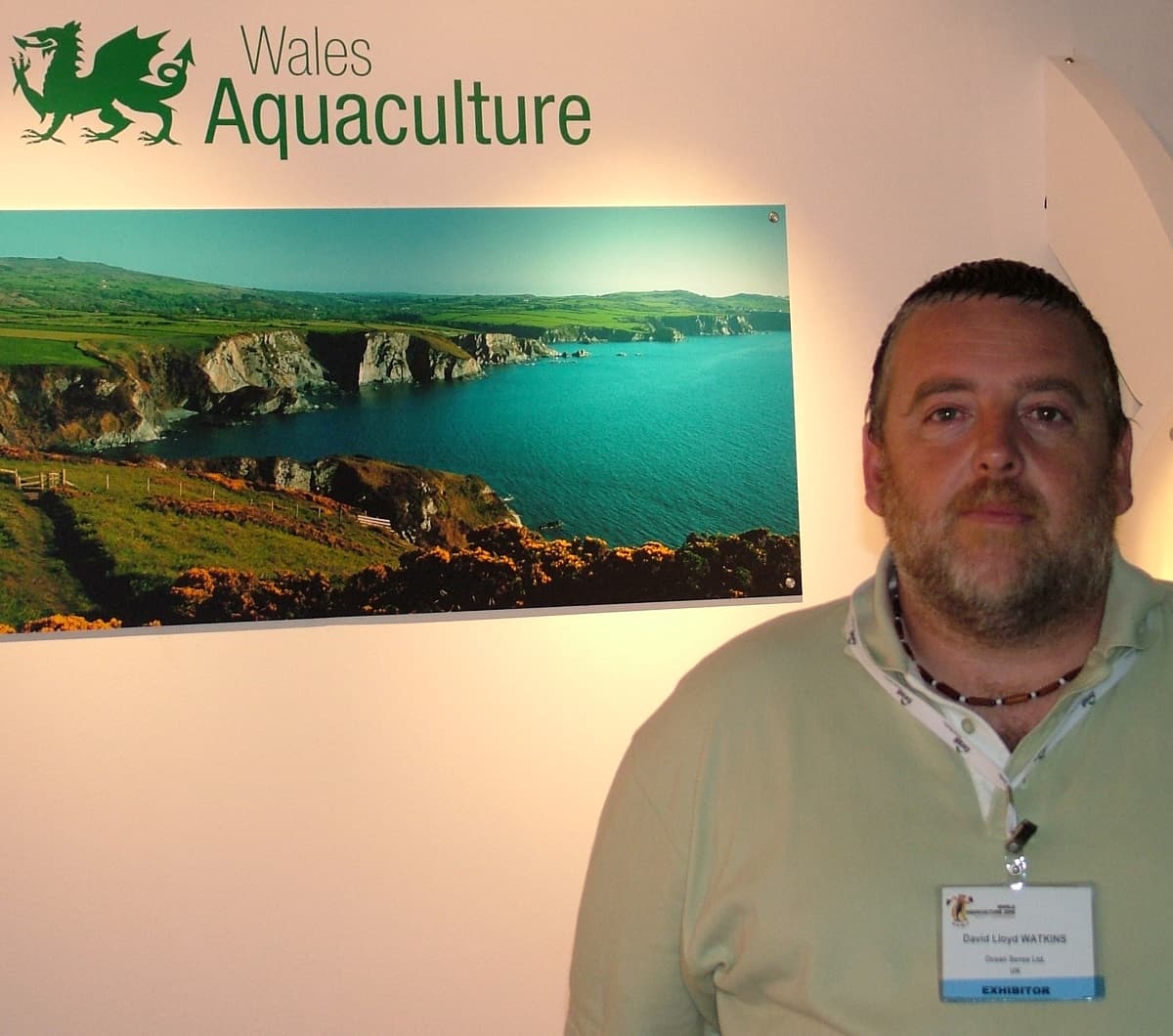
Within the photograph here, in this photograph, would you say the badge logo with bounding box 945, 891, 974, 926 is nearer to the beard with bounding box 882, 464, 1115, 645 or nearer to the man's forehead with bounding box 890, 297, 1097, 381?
the beard with bounding box 882, 464, 1115, 645

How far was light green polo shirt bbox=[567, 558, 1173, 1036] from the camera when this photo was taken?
1291mm

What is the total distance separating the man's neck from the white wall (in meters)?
1.73

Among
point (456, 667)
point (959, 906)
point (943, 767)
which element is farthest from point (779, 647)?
point (456, 667)

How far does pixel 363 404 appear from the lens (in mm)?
3109

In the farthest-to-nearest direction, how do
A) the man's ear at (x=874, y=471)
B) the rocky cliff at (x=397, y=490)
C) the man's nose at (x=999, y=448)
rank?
the rocky cliff at (x=397, y=490) → the man's ear at (x=874, y=471) → the man's nose at (x=999, y=448)

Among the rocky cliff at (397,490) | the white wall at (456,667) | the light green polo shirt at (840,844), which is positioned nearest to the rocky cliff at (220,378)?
the rocky cliff at (397,490)

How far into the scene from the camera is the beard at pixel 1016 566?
1395 mm

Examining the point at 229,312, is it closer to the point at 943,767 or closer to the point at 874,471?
the point at 874,471

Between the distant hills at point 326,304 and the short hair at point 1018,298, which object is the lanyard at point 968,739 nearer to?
the short hair at point 1018,298

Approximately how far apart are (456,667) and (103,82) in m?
1.53

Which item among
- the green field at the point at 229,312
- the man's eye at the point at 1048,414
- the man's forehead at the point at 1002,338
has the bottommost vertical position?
the man's eye at the point at 1048,414

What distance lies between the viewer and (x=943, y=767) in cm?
136

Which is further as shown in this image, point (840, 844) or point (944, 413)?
point (944, 413)

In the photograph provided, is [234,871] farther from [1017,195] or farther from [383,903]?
[1017,195]
